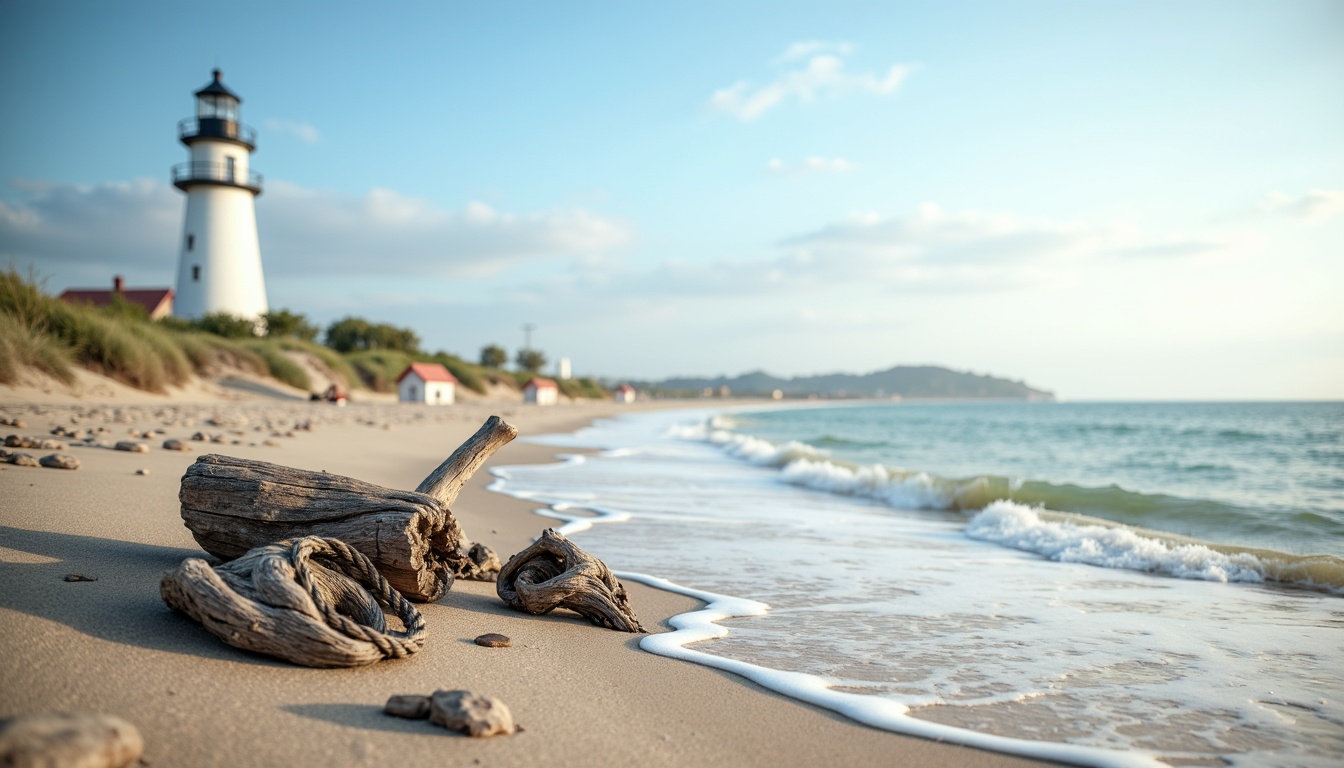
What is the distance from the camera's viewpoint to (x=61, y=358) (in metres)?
16.5

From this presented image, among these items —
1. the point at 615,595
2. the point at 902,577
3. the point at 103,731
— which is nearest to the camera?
the point at 103,731

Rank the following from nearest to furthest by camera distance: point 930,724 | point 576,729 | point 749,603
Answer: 1. point 576,729
2. point 930,724
3. point 749,603

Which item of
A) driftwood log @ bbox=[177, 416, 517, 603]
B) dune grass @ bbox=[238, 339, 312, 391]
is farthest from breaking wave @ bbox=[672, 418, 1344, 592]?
dune grass @ bbox=[238, 339, 312, 391]

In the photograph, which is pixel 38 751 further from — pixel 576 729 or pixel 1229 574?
pixel 1229 574

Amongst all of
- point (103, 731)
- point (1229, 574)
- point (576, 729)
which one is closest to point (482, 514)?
point (576, 729)

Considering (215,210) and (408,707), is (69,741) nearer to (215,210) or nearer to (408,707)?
(408,707)

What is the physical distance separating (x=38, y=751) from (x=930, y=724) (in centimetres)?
307

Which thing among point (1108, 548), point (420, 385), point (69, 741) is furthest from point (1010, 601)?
point (420, 385)

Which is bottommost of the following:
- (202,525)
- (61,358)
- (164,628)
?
(164,628)

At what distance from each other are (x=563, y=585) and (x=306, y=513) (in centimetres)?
144

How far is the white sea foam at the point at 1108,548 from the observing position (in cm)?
707

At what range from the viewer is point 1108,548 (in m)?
7.91

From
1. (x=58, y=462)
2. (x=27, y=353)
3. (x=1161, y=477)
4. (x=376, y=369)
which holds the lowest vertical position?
(x=1161, y=477)

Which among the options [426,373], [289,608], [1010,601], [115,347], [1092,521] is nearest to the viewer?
[289,608]
